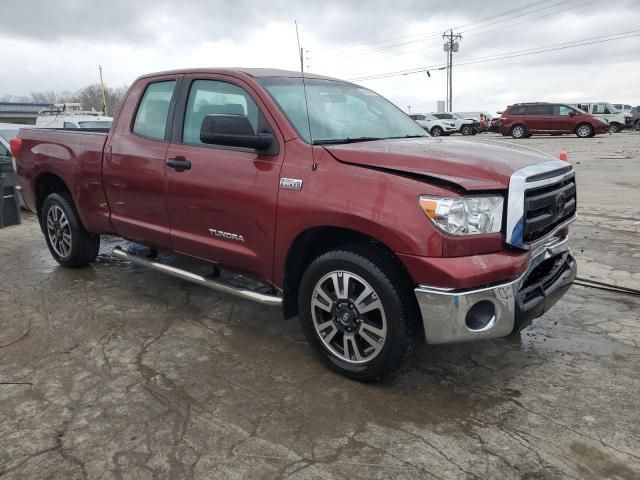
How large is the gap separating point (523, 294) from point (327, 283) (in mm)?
1101

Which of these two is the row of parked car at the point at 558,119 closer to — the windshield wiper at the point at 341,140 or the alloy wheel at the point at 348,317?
the windshield wiper at the point at 341,140

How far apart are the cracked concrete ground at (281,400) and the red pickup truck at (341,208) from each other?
1.24 ft

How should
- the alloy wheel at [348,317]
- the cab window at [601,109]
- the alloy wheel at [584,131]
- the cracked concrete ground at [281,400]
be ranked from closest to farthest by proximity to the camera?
1. the cracked concrete ground at [281,400]
2. the alloy wheel at [348,317]
3. the alloy wheel at [584,131]
4. the cab window at [601,109]

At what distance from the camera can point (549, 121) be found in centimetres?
2547

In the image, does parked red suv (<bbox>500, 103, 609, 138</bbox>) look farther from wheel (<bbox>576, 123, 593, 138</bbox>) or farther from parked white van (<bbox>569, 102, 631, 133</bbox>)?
parked white van (<bbox>569, 102, 631, 133</bbox>)

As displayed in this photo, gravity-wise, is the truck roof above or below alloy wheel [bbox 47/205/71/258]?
above

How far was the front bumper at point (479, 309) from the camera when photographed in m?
2.76

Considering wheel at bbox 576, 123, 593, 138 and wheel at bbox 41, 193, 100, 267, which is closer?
wheel at bbox 41, 193, 100, 267

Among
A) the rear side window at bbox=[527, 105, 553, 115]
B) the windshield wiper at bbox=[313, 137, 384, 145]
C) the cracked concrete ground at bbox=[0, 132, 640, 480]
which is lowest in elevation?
the cracked concrete ground at bbox=[0, 132, 640, 480]

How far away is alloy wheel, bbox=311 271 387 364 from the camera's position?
3.05 meters

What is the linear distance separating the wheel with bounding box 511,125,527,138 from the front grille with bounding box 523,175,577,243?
2456 cm

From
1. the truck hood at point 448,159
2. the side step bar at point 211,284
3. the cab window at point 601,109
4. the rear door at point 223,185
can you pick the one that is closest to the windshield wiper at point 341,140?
the truck hood at point 448,159

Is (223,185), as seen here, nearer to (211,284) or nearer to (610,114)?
(211,284)

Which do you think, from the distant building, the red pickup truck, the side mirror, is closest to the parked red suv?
the red pickup truck
